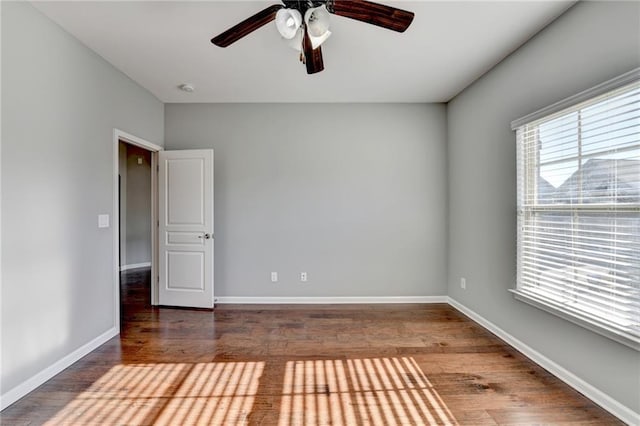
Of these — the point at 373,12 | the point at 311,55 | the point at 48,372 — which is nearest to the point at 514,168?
the point at 373,12

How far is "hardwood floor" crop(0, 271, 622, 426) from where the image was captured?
1.80 m

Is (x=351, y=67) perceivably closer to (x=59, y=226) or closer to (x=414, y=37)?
(x=414, y=37)

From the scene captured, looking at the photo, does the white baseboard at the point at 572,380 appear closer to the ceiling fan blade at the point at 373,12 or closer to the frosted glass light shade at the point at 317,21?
the ceiling fan blade at the point at 373,12

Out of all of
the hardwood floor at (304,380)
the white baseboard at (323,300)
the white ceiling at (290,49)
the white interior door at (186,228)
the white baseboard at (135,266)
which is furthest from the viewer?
the white baseboard at (135,266)

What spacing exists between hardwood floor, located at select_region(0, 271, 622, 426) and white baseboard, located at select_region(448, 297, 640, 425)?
0.17ft

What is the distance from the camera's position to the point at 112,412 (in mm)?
1840

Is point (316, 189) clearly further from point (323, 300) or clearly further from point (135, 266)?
point (135, 266)

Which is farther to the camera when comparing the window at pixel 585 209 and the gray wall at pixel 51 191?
the gray wall at pixel 51 191

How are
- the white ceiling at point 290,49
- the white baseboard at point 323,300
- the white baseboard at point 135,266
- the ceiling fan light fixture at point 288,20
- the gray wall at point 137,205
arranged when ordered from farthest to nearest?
the gray wall at point 137,205
the white baseboard at point 135,266
the white baseboard at point 323,300
the white ceiling at point 290,49
the ceiling fan light fixture at point 288,20

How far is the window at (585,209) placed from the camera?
1.70m

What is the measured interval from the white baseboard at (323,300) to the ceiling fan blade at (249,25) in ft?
9.83

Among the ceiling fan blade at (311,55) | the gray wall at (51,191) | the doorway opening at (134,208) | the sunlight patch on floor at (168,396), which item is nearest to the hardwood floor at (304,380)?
the sunlight patch on floor at (168,396)

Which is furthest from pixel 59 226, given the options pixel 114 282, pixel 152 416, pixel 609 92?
pixel 609 92

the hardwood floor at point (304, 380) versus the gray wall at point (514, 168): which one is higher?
the gray wall at point (514, 168)
